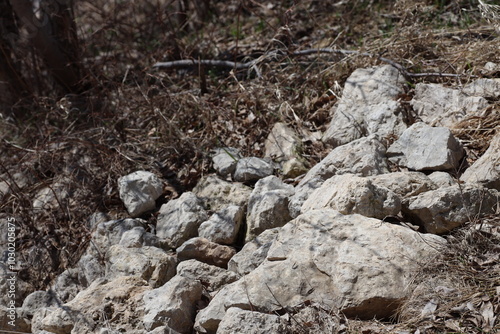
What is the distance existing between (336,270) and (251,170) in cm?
155

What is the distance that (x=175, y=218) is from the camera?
435 cm

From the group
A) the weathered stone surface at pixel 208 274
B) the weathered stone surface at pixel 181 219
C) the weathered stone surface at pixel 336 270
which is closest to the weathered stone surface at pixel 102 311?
the weathered stone surface at pixel 208 274

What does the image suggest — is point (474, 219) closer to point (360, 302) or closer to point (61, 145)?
point (360, 302)

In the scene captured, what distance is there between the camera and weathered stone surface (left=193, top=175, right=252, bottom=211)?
14.6 ft

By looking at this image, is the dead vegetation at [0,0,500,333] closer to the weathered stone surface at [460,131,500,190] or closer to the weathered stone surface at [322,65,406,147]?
the weathered stone surface at [322,65,406,147]

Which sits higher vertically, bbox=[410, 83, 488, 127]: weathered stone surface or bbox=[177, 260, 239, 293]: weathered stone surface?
bbox=[177, 260, 239, 293]: weathered stone surface

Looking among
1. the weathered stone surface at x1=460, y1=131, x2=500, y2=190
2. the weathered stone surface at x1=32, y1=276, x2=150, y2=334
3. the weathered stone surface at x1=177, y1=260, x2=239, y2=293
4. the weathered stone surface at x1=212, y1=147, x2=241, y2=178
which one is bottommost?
the weathered stone surface at x1=460, y1=131, x2=500, y2=190

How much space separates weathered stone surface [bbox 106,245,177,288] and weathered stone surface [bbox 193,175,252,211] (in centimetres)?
63

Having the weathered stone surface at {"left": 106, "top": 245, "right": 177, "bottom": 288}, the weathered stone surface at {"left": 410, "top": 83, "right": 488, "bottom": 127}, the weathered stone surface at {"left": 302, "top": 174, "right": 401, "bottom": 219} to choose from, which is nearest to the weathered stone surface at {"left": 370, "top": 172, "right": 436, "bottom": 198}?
the weathered stone surface at {"left": 302, "top": 174, "right": 401, "bottom": 219}

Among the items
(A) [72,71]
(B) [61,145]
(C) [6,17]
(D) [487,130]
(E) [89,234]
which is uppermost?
(C) [6,17]

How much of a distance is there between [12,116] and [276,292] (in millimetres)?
4084

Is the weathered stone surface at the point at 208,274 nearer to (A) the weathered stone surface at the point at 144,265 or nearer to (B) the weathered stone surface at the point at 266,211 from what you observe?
(A) the weathered stone surface at the point at 144,265

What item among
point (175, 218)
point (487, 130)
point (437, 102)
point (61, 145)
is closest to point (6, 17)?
point (61, 145)

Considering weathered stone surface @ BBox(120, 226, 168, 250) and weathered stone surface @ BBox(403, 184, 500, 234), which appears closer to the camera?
weathered stone surface @ BBox(403, 184, 500, 234)
